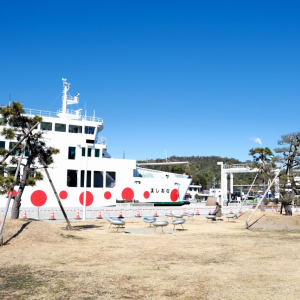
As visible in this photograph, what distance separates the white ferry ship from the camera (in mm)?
33156

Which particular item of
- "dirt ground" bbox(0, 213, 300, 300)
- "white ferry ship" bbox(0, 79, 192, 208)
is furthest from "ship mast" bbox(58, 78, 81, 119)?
"dirt ground" bbox(0, 213, 300, 300)

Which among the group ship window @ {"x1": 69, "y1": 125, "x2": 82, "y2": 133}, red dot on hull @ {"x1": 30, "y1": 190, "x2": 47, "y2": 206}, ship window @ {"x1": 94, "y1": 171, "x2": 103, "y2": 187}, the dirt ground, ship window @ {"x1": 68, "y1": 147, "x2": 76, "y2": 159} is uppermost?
ship window @ {"x1": 69, "y1": 125, "x2": 82, "y2": 133}

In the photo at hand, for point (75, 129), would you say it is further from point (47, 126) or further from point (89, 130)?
point (47, 126)

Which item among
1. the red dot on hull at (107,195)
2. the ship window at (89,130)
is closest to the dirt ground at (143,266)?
the red dot on hull at (107,195)

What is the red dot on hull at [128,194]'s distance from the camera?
1452 inches

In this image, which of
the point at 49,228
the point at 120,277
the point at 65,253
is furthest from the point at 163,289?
the point at 49,228

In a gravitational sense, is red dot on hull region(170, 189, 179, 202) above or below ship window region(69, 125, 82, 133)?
below

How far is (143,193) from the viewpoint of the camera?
124 feet

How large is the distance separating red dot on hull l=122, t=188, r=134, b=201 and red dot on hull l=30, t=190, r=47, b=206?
8502mm

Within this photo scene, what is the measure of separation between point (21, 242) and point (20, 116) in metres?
6.59

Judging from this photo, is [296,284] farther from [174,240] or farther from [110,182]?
[110,182]

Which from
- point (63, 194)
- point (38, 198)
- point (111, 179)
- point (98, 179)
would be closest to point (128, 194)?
point (111, 179)

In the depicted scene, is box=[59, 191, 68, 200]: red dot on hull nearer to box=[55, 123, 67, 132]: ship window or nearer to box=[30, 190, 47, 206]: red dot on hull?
box=[30, 190, 47, 206]: red dot on hull

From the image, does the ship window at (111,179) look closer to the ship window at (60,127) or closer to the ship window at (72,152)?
the ship window at (72,152)
